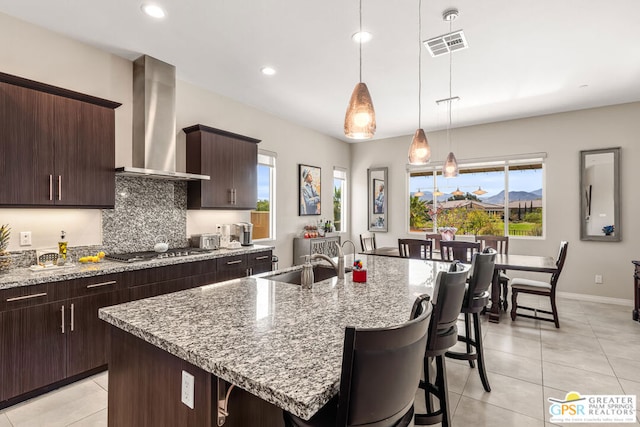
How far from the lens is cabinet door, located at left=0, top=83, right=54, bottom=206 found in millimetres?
2355

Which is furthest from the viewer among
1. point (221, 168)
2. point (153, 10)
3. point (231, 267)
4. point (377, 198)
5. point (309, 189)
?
point (377, 198)

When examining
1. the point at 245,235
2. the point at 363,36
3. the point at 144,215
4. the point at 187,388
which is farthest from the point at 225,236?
the point at 187,388

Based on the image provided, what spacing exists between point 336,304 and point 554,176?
520 cm

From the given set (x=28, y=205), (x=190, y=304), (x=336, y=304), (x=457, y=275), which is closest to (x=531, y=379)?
(x=457, y=275)

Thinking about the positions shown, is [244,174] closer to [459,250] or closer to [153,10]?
[153,10]

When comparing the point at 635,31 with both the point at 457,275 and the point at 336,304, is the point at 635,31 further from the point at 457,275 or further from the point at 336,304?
the point at 336,304

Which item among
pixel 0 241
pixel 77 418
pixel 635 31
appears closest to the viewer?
pixel 77 418

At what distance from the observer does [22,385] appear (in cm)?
224

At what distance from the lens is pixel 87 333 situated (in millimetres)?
2555

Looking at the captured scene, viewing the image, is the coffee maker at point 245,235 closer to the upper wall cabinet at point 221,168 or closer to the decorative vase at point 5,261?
the upper wall cabinet at point 221,168

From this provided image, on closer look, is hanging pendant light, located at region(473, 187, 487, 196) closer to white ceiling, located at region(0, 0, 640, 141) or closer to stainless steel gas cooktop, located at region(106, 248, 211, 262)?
white ceiling, located at region(0, 0, 640, 141)

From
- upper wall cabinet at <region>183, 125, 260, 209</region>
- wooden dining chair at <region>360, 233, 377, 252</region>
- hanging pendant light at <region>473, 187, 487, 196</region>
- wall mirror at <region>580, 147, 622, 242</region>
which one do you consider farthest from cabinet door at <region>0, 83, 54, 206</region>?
wall mirror at <region>580, 147, 622, 242</region>

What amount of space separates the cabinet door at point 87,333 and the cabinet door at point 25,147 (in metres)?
0.89

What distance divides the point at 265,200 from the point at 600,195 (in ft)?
17.0
